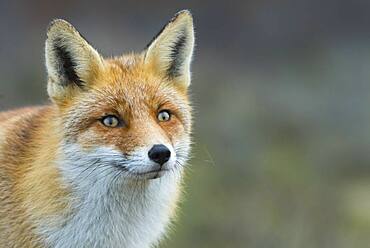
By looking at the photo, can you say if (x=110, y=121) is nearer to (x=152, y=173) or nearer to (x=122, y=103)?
(x=122, y=103)

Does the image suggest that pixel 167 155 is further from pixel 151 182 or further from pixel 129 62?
pixel 129 62

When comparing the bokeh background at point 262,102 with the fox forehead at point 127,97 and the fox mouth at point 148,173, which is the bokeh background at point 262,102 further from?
the fox mouth at point 148,173

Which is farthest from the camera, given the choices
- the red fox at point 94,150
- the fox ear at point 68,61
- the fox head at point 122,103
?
the fox ear at point 68,61

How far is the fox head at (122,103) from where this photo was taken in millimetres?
7367

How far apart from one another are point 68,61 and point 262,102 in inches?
391

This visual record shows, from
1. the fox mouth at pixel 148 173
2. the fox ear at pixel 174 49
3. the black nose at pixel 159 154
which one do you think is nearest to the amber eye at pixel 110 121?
the fox mouth at pixel 148 173

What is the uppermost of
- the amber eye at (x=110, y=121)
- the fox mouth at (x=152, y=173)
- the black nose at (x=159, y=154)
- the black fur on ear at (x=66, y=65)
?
the black fur on ear at (x=66, y=65)

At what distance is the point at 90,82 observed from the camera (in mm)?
7844

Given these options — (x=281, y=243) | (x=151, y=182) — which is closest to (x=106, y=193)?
(x=151, y=182)

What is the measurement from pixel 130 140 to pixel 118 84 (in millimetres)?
602

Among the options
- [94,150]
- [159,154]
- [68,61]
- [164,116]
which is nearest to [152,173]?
[159,154]

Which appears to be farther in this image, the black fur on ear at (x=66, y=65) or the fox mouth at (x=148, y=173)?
the black fur on ear at (x=66, y=65)

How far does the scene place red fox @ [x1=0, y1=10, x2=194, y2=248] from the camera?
7531 millimetres

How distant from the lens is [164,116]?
7773 mm
